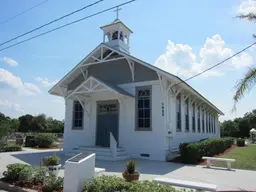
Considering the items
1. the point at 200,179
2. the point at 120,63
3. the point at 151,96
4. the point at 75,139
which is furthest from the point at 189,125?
the point at 200,179

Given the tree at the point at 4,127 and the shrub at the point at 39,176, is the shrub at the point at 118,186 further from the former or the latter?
the tree at the point at 4,127

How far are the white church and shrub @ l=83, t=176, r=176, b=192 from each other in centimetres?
729

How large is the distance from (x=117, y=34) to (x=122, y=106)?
5.80 meters

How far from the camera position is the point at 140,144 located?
1417 centimetres

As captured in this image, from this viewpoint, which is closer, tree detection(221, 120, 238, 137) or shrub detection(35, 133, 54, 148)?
shrub detection(35, 133, 54, 148)

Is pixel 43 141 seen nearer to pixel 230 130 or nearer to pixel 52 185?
pixel 52 185

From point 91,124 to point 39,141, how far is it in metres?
8.40

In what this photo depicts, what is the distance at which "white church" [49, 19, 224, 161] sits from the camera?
13.9m

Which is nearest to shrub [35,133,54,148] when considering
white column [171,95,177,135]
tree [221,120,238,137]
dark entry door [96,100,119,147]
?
dark entry door [96,100,119,147]

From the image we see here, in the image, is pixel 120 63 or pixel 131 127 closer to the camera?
pixel 131 127

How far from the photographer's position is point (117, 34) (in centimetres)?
1761

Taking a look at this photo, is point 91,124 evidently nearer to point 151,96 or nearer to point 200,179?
point 151,96

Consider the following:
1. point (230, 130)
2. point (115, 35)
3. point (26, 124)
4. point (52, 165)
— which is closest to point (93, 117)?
point (115, 35)

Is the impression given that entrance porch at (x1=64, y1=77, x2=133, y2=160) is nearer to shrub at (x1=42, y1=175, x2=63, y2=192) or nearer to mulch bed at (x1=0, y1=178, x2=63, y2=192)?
mulch bed at (x1=0, y1=178, x2=63, y2=192)
